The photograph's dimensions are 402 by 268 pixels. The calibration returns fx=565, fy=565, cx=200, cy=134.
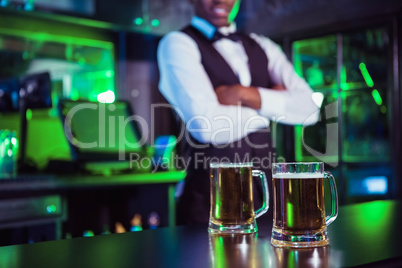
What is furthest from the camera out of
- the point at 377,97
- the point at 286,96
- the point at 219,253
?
the point at 377,97

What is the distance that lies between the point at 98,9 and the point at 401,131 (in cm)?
195

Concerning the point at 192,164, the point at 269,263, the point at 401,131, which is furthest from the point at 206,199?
the point at 269,263

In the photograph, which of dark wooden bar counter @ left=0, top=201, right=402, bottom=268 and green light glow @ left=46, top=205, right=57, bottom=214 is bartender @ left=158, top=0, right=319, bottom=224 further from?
dark wooden bar counter @ left=0, top=201, right=402, bottom=268

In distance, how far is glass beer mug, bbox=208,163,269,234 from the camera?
39.5 inches

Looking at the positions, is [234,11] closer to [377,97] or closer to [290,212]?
[377,97]

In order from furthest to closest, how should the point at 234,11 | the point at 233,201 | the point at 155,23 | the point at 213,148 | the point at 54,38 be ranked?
1. the point at 234,11
2. the point at 155,23
3. the point at 54,38
4. the point at 213,148
5. the point at 233,201

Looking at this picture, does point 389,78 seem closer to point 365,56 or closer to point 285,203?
point 365,56

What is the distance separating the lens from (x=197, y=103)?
10.9 ft

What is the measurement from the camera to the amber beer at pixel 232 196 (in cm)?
100

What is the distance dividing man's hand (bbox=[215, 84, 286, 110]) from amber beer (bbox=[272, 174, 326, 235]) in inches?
98.7

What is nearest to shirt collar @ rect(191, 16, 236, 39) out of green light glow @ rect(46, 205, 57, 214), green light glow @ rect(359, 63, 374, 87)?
green light glow @ rect(359, 63, 374, 87)

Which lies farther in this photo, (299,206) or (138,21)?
(138,21)

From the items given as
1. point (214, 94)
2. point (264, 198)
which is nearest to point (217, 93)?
point (214, 94)

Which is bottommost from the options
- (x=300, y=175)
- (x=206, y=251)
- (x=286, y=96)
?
(x=206, y=251)
